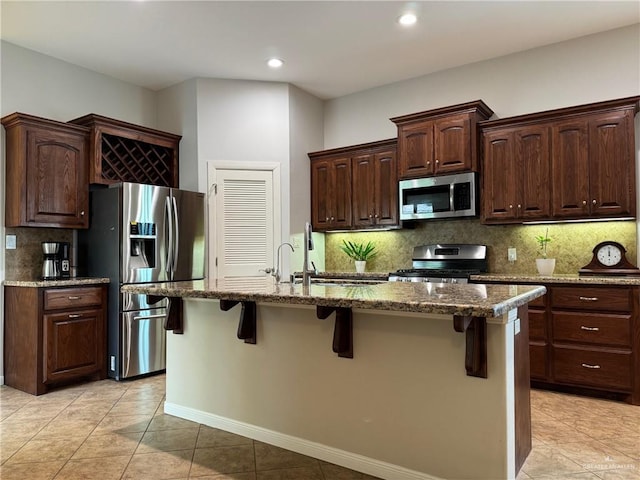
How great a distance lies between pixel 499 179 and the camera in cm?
402

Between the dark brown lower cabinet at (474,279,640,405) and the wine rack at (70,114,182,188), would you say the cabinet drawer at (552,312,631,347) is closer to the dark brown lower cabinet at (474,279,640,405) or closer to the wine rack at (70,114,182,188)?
the dark brown lower cabinet at (474,279,640,405)

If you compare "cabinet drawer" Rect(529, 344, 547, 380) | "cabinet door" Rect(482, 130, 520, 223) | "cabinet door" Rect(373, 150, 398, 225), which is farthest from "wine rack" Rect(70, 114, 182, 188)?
"cabinet drawer" Rect(529, 344, 547, 380)

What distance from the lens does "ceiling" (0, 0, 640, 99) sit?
3.43m

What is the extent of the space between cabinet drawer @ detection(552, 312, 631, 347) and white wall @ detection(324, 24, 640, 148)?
187 cm

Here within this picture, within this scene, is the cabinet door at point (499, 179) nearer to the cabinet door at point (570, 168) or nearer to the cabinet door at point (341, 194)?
the cabinet door at point (570, 168)

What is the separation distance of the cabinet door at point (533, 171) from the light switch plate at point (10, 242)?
438 cm

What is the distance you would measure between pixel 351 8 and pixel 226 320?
250cm

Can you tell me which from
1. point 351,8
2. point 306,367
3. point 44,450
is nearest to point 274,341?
point 306,367

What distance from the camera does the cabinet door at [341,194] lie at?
16.3 ft

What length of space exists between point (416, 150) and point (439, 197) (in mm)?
515

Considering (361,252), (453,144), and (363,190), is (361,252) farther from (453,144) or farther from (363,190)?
(453,144)

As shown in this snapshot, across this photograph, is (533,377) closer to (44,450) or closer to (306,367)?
(306,367)

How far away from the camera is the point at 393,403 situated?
2.20 metres

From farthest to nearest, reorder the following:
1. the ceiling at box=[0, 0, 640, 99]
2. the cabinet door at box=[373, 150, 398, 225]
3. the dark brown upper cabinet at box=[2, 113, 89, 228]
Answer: the cabinet door at box=[373, 150, 398, 225] < the dark brown upper cabinet at box=[2, 113, 89, 228] < the ceiling at box=[0, 0, 640, 99]
